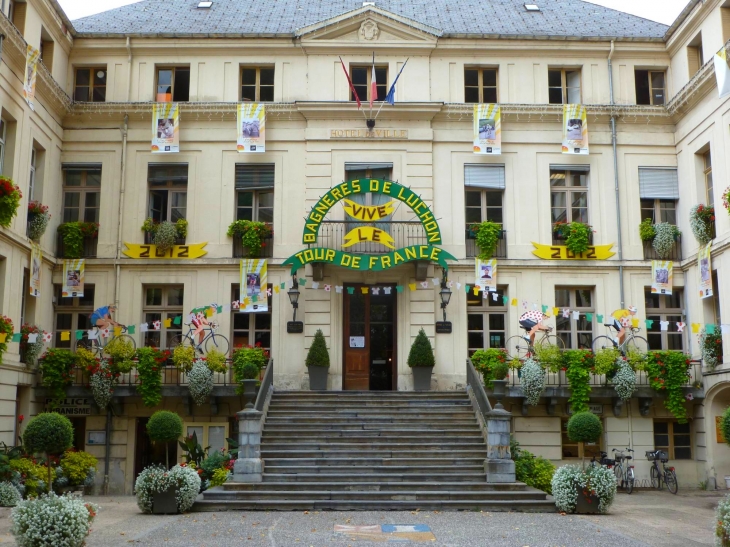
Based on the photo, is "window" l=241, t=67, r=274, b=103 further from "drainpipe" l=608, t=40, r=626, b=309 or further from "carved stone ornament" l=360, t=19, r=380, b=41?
"drainpipe" l=608, t=40, r=626, b=309

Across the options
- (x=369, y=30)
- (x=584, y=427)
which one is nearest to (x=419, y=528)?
(x=584, y=427)

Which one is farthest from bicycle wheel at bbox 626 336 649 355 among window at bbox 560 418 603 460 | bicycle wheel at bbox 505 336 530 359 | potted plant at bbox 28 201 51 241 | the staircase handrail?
potted plant at bbox 28 201 51 241

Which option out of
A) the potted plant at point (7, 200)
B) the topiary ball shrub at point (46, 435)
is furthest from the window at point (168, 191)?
the topiary ball shrub at point (46, 435)

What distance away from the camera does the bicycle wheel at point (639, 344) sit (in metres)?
21.9

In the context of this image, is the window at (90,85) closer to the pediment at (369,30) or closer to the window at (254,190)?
the window at (254,190)

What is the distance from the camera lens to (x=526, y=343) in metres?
22.2

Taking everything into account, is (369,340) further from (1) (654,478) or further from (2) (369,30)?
(2) (369,30)

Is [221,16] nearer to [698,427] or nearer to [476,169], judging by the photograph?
[476,169]

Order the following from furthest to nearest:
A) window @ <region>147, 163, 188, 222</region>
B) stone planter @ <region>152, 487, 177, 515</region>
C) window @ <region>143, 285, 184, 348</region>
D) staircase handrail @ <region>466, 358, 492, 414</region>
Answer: window @ <region>147, 163, 188, 222</region>, window @ <region>143, 285, 184, 348</region>, staircase handrail @ <region>466, 358, 492, 414</region>, stone planter @ <region>152, 487, 177, 515</region>

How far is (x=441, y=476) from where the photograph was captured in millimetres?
16938

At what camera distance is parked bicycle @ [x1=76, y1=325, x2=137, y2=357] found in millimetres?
21312

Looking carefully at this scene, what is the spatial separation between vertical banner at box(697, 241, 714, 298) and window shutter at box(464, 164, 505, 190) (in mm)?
5311

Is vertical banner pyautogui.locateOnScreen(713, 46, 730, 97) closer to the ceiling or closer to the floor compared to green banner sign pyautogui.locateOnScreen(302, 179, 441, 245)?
closer to the ceiling

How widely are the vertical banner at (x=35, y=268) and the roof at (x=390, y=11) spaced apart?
6.43m
